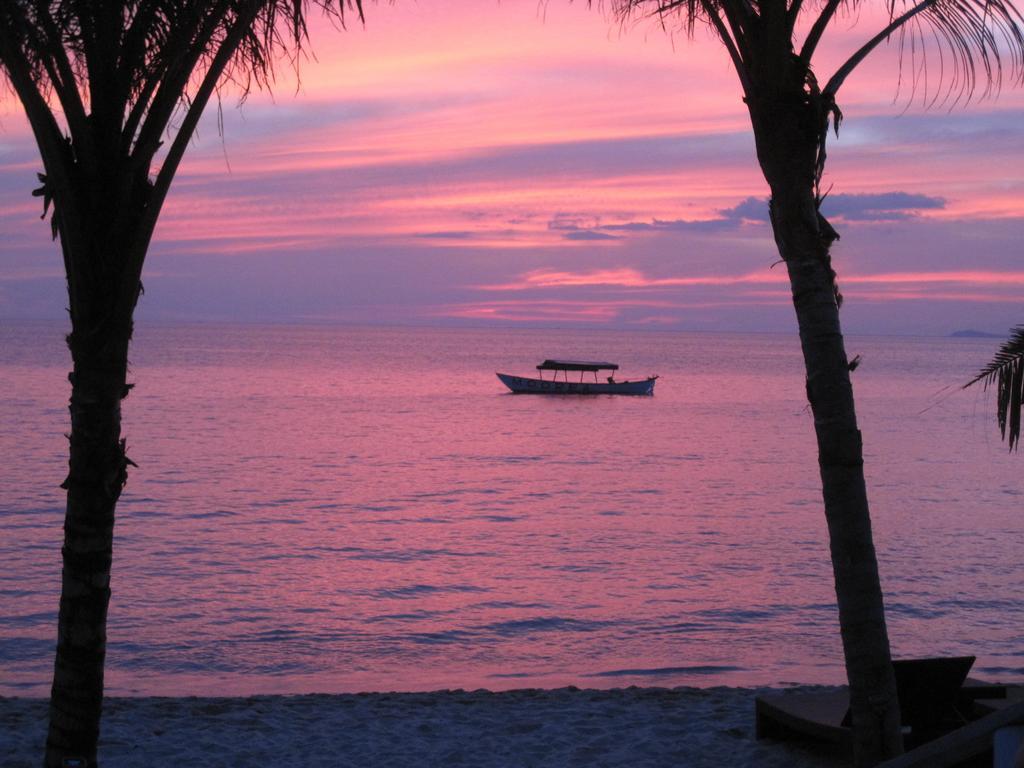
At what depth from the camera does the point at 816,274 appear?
5.20 m

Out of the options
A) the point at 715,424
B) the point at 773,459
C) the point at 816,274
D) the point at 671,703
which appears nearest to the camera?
the point at 816,274

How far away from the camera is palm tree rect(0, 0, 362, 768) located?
16.3ft

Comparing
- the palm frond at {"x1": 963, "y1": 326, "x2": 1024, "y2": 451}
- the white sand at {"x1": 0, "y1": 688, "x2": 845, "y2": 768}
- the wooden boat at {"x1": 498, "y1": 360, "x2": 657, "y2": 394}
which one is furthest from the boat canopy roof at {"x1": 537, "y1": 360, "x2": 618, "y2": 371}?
the palm frond at {"x1": 963, "y1": 326, "x2": 1024, "y2": 451}

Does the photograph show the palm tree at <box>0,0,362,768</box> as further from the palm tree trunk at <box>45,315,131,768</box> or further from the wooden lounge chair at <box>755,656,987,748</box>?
the wooden lounge chair at <box>755,656,987,748</box>

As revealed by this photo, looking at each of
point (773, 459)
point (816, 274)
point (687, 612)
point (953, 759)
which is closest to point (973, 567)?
point (687, 612)

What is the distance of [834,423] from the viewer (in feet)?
16.9

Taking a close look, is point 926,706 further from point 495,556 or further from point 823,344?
point 495,556

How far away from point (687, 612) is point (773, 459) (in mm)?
26140

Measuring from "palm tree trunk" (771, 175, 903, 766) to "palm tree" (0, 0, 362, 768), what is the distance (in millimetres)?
2785

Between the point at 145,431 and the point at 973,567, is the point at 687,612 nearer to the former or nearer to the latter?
the point at 973,567

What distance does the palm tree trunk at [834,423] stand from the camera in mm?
5156

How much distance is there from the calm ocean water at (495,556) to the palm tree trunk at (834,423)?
7.54 meters

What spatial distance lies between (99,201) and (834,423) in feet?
11.8

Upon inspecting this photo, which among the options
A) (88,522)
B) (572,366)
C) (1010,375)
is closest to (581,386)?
(572,366)
